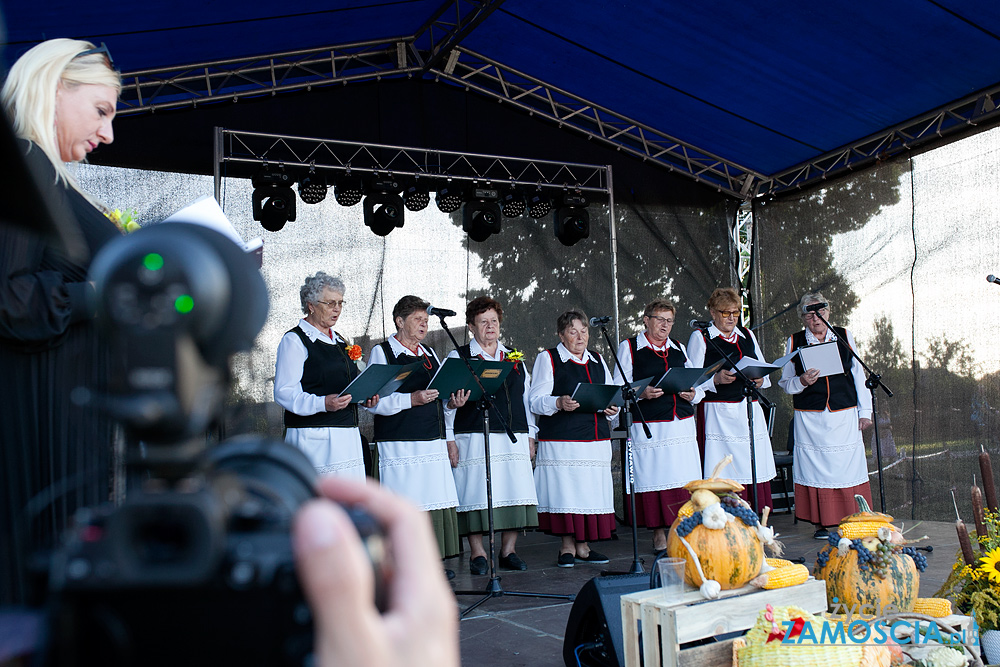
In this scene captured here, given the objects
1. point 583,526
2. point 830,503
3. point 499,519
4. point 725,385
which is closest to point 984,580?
point 583,526

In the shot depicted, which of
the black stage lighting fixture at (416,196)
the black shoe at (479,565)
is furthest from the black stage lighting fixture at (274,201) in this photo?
the black shoe at (479,565)

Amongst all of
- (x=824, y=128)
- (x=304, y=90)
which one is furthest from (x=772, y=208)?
(x=304, y=90)

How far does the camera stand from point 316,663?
17.4 inches

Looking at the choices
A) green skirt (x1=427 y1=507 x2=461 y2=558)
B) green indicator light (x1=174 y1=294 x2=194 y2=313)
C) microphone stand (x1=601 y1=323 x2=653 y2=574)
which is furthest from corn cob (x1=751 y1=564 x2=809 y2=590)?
green skirt (x1=427 y1=507 x2=461 y2=558)

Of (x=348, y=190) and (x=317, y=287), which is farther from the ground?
(x=348, y=190)

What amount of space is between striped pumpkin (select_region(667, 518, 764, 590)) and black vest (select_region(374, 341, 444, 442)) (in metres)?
2.72

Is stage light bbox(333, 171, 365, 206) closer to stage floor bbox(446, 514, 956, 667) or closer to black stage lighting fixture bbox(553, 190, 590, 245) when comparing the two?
black stage lighting fixture bbox(553, 190, 590, 245)

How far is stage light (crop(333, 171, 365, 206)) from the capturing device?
6895 millimetres

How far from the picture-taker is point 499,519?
5574 millimetres

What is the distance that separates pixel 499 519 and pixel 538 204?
10.5ft

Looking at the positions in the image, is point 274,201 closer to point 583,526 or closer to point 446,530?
point 446,530

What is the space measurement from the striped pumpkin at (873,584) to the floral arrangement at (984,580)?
155 mm

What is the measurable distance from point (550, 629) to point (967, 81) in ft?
16.6

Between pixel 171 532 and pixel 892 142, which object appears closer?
pixel 171 532
